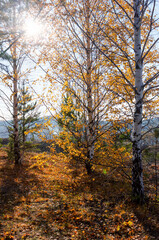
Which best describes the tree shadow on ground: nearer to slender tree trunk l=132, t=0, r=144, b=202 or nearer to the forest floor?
the forest floor

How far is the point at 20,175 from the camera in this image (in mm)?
6711

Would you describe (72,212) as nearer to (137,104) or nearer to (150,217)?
(150,217)

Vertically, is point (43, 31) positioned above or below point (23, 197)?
above

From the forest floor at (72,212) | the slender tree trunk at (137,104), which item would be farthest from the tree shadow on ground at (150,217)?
the slender tree trunk at (137,104)

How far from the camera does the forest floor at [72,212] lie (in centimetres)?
320

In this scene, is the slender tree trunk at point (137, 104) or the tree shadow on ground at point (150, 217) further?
the slender tree trunk at point (137, 104)

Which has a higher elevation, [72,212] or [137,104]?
[137,104]

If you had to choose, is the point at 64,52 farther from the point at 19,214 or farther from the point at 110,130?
the point at 19,214

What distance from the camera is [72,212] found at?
13.0 ft

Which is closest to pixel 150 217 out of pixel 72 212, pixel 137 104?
pixel 72 212

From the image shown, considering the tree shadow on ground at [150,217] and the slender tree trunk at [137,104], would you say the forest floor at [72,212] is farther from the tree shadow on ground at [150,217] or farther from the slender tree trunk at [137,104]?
the slender tree trunk at [137,104]

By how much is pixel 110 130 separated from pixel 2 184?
437 cm

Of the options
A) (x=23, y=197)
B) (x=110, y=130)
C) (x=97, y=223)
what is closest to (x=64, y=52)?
(x=110, y=130)

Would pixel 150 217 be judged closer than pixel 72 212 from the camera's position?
Yes
